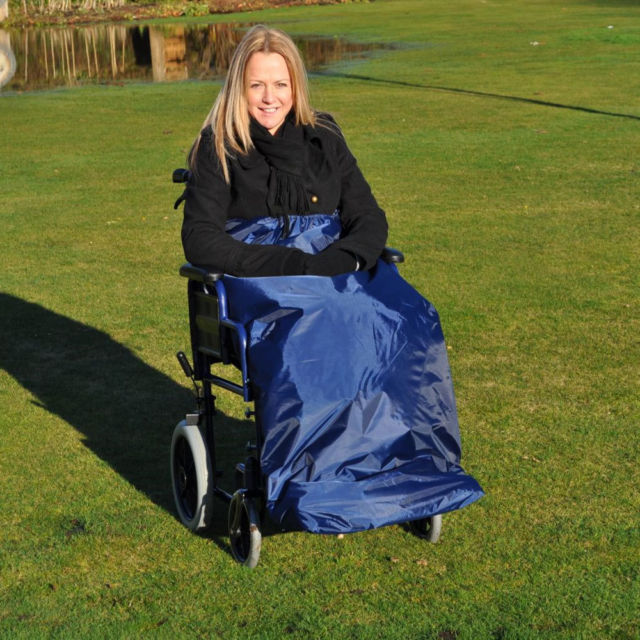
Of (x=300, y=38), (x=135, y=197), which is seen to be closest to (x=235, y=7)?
(x=300, y=38)

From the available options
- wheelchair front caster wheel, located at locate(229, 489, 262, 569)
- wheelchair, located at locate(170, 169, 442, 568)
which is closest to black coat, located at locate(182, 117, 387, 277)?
wheelchair, located at locate(170, 169, 442, 568)

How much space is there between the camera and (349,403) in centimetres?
396

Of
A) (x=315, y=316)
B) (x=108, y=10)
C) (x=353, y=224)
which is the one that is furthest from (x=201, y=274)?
(x=108, y=10)

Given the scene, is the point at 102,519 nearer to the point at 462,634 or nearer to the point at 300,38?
the point at 462,634

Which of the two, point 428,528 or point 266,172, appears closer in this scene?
point 428,528

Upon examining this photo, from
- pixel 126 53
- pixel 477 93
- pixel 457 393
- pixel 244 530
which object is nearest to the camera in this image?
pixel 244 530

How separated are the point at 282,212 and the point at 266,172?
6.6 inches

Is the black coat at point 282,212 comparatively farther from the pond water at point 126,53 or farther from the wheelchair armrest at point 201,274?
the pond water at point 126,53

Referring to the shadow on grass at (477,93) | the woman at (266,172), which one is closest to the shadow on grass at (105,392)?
the woman at (266,172)

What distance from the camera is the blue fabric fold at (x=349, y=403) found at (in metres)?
3.88

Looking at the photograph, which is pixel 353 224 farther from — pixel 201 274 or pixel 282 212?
pixel 201 274

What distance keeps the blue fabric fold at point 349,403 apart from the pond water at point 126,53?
20.1 metres

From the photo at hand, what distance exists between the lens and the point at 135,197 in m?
11.9

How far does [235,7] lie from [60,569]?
4865cm
